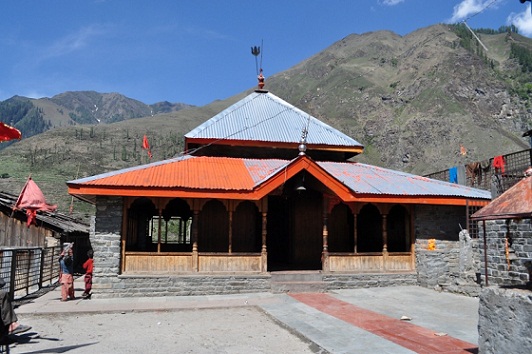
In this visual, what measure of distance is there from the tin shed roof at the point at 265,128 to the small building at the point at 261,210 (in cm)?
5

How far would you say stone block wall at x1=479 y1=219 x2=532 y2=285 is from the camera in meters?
12.2

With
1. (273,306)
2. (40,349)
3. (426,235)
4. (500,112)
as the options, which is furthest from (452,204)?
(500,112)

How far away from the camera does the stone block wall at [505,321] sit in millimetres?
5363

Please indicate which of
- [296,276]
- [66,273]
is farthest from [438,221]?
[66,273]

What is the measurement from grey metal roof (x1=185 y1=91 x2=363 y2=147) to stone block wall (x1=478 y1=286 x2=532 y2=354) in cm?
1187

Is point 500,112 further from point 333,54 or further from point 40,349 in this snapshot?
point 40,349

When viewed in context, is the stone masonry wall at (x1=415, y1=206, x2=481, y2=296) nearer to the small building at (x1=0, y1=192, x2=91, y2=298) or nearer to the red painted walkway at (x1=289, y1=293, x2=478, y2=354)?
the red painted walkway at (x1=289, y1=293, x2=478, y2=354)

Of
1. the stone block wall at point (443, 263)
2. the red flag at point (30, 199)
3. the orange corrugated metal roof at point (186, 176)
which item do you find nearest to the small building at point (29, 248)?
the red flag at point (30, 199)

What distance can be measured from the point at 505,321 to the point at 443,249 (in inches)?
396

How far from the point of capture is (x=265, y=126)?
1850 cm

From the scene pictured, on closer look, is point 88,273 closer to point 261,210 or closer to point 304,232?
point 261,210

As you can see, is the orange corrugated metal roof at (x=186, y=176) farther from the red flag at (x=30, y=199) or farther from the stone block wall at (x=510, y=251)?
the stone block wall at (x=510, y=251)

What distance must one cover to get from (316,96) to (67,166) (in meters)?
85.1

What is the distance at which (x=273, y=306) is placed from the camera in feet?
37.4
